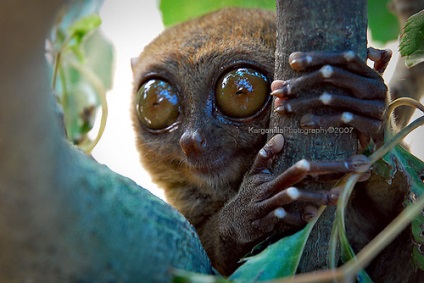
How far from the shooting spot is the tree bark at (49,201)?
969 mm

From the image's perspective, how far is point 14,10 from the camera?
2.97 ft

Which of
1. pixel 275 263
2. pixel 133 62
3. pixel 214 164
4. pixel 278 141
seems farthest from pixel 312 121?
pixel 133 62

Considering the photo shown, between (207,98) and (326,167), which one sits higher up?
(207,98)

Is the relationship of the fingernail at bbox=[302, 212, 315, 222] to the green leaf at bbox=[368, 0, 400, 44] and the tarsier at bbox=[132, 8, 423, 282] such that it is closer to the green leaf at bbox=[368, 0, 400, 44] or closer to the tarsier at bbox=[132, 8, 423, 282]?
the tarsier at bbox=[132, 8, 423, 282]

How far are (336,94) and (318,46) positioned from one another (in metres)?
0.17

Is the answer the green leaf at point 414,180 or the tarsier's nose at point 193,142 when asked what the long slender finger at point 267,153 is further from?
the tarsier's nose at point 193,142

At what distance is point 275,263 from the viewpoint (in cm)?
157

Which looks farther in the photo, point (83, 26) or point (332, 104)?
point (83, 26)

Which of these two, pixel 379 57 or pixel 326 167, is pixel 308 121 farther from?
pixel 379 57

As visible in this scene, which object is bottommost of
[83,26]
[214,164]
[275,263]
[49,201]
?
[275,263]

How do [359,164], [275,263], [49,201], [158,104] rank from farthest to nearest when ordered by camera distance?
[158,104]
[359,164]
[275,263]
[49,201]

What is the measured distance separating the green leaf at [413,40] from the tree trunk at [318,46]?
0.97ft

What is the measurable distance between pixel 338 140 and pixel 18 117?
3.50 ft

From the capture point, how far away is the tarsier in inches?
75.5
